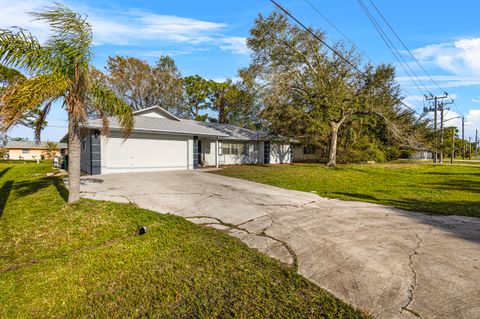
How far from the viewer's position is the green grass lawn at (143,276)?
3.00 metres

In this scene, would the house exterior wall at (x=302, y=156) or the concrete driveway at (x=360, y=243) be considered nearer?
the concrete driveway at (x=360, y=243)

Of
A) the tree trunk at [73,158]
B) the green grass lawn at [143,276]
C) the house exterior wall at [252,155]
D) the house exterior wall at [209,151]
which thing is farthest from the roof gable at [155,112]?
the green grass lawn at [143,276]

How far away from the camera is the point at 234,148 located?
23.2 meters

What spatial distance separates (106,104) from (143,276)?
6.31m

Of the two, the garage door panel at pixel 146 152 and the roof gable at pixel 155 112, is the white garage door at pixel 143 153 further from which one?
the roof gable at pixel 155 112

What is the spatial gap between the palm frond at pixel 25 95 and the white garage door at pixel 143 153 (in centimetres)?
767

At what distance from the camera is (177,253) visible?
4492 mm

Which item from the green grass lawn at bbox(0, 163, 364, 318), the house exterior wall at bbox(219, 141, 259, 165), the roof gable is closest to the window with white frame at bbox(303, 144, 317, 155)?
the house exterior wall at bbox(219, 141, 259, 165)

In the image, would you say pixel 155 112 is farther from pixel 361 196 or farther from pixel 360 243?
pixel 360 243

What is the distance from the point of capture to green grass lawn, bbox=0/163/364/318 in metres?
3.00

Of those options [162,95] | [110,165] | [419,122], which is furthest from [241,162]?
[419,122]

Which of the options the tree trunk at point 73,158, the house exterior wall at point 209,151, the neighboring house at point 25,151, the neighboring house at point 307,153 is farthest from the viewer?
the neighboring house at point 25,151

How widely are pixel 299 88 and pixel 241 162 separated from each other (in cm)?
806

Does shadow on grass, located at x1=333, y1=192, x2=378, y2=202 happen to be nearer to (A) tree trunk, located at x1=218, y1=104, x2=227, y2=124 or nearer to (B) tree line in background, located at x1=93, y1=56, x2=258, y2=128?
(B) tree line in background, located at x1=93, y1=56, x2=258, y2=128
